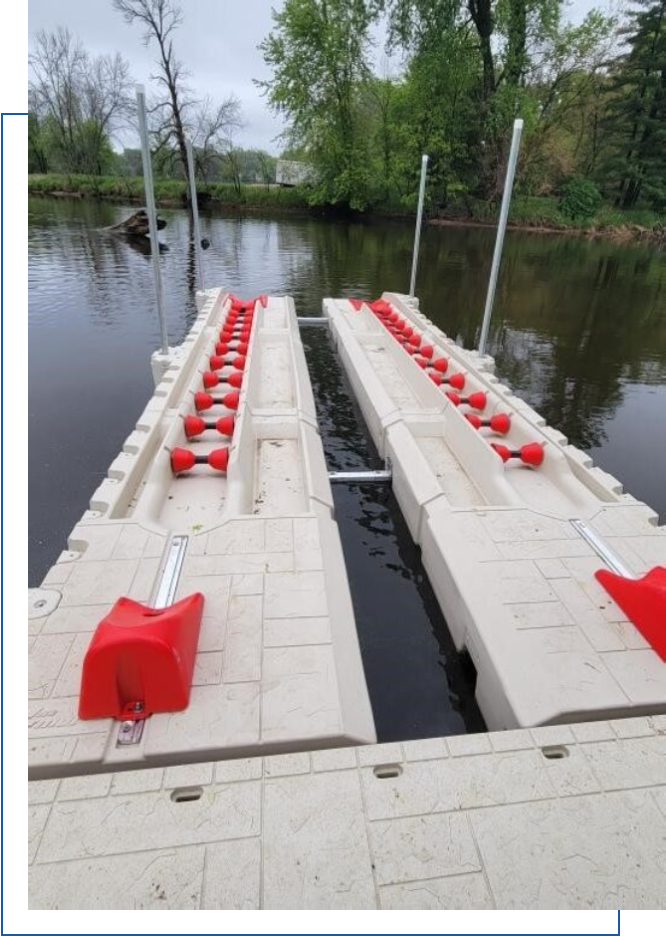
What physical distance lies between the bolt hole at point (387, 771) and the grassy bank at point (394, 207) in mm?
30227

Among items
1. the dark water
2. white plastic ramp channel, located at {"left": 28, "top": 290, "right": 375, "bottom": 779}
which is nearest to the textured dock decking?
white plastic ramp channel, located at {"left": 28, "top": 290, "right": 375, "bottom": 779}

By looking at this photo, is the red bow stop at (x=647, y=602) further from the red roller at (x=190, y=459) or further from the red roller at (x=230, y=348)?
the red roller at (x=230, y=348)

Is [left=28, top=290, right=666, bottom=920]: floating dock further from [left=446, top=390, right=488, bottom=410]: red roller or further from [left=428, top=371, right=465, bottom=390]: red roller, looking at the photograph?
[left=428, top=371, right=465, bottom=390]: red roller

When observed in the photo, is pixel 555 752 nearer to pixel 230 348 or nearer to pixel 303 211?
pixel 230 348

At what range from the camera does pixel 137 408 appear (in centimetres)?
660

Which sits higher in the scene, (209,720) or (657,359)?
(657,359)

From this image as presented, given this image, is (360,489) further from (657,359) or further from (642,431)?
(657,359)

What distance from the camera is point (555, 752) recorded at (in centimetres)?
203

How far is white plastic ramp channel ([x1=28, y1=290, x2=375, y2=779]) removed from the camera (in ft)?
6.71

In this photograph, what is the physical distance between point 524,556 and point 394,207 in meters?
31.7

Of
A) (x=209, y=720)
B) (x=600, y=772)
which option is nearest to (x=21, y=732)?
(x=209, y=720)

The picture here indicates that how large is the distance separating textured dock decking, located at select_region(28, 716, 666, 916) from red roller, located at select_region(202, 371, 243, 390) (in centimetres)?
476

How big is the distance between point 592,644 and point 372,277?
43.9ft

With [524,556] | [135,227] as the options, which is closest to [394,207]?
[135,227]
